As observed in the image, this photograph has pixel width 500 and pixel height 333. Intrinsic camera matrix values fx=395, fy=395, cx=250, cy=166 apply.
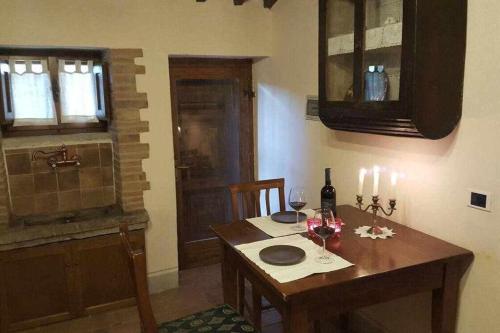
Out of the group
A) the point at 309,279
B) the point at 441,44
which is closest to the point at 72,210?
the point at 309,279

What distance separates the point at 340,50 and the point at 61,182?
7.50 ft

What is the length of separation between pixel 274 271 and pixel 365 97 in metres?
1.04

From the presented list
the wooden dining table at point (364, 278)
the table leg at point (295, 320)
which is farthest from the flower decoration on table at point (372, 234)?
the table leg at point (295, 320)

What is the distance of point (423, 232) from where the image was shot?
215 cm

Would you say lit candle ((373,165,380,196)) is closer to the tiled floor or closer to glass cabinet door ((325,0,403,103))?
glass cabinet door ((325,0,403,103))

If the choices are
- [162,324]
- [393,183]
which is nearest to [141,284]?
[162,324]

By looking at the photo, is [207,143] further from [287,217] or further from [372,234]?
[372,234]

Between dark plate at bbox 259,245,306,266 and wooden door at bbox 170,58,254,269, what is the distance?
1909 millimetres

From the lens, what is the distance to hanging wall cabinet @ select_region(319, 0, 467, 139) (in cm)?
176

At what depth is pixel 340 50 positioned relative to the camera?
2.25m

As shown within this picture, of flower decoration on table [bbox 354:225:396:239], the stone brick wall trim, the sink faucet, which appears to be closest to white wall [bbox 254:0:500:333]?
flower decoration on table [bbox 354:225:396:239]

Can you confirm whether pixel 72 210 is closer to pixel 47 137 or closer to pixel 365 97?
pixel 47 137

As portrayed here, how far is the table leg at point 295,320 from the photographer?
1561 millimetres

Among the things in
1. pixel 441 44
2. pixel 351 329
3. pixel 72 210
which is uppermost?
pixel 441 44
